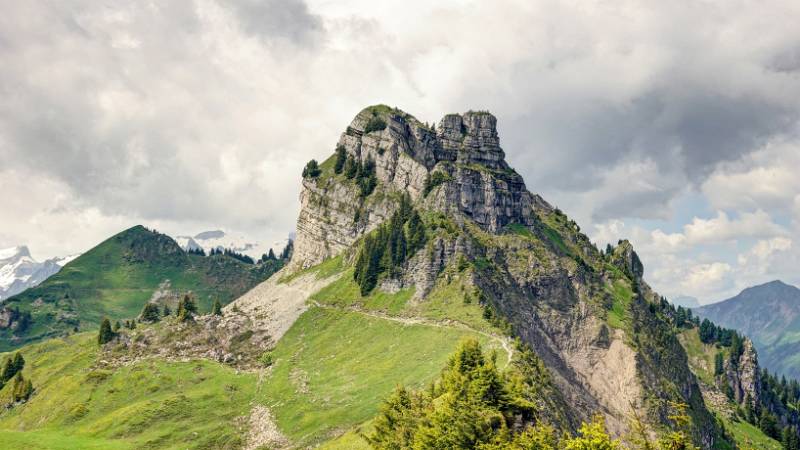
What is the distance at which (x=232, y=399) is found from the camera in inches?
6043

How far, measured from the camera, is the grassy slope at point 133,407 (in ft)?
427

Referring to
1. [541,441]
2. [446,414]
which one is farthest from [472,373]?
[541,441]

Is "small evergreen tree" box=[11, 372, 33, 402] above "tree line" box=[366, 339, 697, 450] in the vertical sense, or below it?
above

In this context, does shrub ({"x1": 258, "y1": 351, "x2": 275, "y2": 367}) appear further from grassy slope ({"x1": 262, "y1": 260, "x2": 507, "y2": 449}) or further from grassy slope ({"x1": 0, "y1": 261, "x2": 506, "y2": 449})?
grassy slope ({"x1": 262, "y1": 260, "x2": 507, "y2": 449})

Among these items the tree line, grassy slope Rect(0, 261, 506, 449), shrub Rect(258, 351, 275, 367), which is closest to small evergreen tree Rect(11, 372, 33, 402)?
grassy slope Rect(0, 261, 506, 449)

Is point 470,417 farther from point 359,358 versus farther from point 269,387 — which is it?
point 269,387

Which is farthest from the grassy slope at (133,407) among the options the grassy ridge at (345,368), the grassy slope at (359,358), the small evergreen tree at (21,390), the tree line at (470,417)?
the tree line at (470,417)

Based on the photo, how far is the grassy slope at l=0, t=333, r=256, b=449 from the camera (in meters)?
130

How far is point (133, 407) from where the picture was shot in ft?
474

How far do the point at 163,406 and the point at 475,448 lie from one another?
333 ft

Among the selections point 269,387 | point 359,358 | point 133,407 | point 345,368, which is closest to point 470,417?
point 345,368

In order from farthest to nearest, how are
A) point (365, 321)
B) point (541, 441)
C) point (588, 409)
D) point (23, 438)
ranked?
1. point (365, 321)
2. point (588, 409)
3. point (23, 438)
4. point (541, 441)

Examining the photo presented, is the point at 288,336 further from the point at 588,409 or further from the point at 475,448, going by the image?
the point at 475,448

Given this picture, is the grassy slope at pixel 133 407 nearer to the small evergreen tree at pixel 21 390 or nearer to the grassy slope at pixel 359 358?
the small evergreen tree at pixel 21 390
